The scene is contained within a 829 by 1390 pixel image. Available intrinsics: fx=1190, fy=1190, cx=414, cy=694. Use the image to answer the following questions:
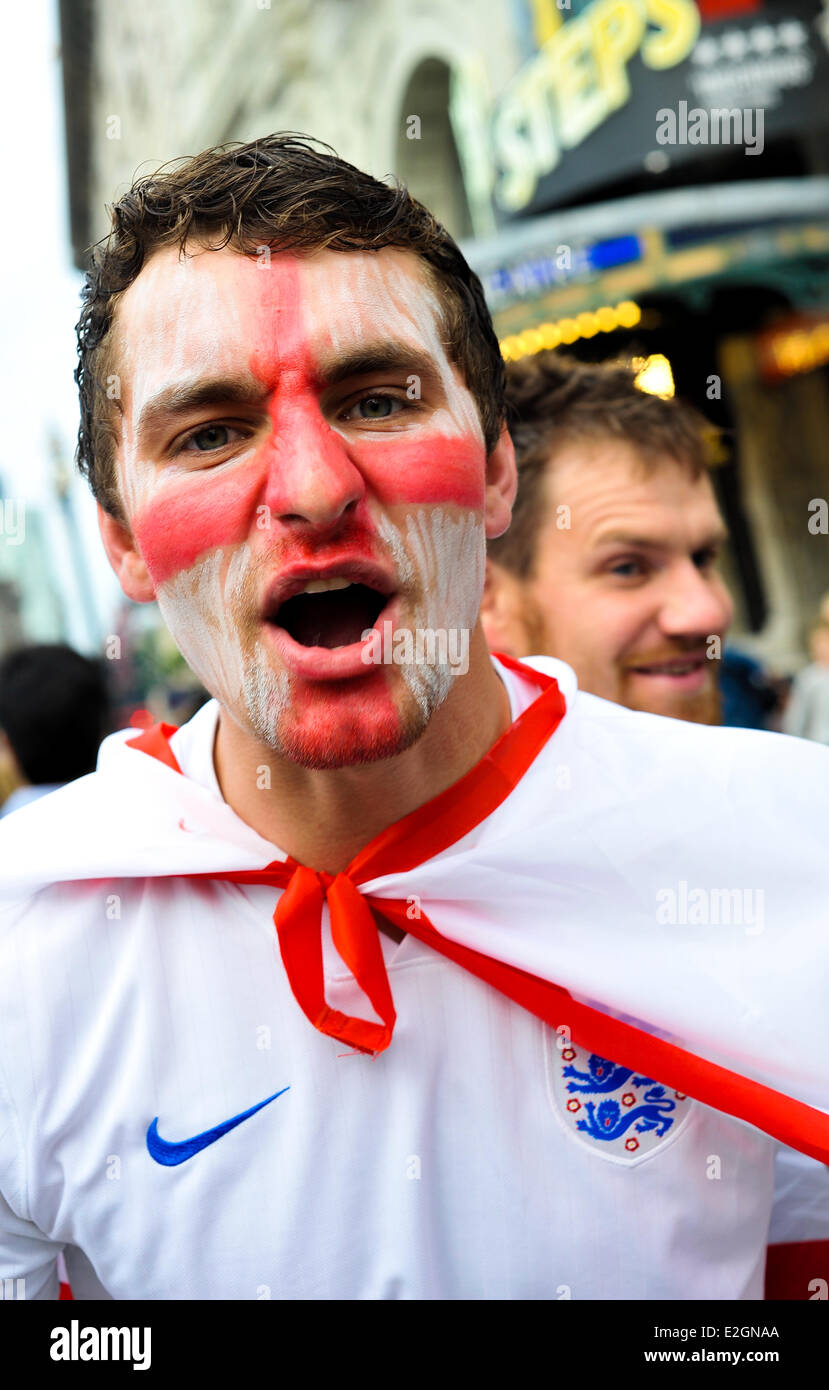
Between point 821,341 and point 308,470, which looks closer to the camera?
point 308,470

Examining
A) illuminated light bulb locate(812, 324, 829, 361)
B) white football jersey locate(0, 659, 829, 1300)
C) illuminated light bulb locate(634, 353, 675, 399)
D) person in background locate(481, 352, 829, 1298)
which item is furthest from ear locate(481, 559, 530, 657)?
illuminated light bulb locate(812, 324, 829, 361)

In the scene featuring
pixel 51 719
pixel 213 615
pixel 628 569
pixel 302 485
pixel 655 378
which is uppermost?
pixel 655 378

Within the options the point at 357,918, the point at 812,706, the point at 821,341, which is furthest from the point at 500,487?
the point at 821,341

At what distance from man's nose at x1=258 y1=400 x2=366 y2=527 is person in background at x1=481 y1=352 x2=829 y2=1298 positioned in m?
1.33

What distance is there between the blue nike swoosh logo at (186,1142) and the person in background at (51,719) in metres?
2.29

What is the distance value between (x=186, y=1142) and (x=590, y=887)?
2.41 ft

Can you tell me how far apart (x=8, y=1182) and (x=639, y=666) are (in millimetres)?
1779

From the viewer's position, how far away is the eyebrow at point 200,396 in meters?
1.70

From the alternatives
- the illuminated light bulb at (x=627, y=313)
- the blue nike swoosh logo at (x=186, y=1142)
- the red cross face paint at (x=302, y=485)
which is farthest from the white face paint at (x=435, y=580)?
the illuminated light bulb at (x=627, y=313)

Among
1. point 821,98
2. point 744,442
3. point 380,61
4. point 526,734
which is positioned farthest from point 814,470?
point 526,734

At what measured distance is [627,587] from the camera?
292 centimetres

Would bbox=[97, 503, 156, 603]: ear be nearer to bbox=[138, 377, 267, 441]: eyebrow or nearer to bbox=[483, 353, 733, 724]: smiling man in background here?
bbox=[138, 377, 267, 441]: eyebrow

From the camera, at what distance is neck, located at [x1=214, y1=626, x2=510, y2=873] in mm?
1857

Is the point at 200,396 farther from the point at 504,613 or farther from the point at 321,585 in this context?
the point at 504,613
